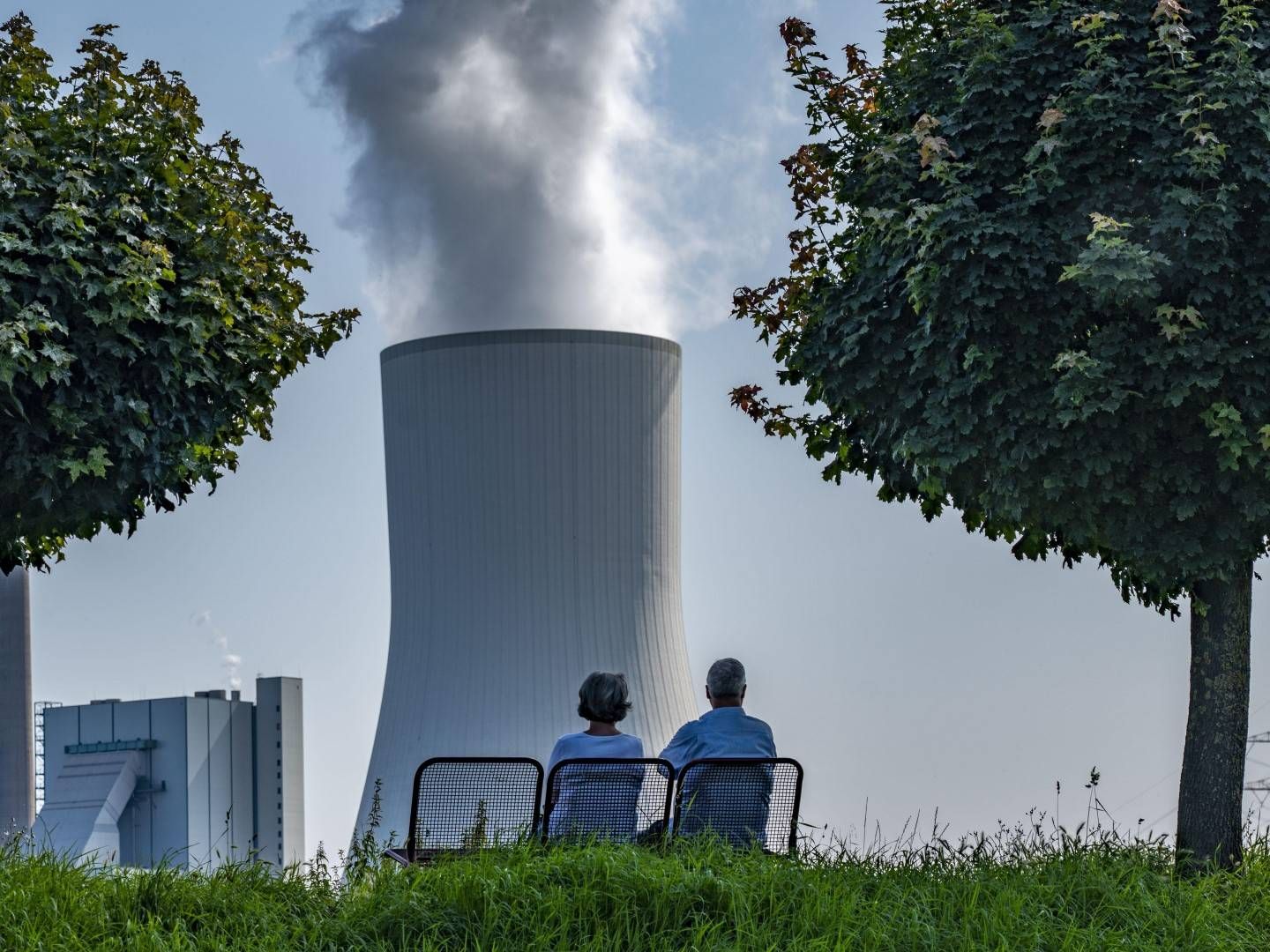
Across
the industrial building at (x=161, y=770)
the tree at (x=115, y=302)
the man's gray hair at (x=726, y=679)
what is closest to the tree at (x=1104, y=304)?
the man's gray hair at (x=726, y=679)

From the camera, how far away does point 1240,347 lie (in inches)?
234

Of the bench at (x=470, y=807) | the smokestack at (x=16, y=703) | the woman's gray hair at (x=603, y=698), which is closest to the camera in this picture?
the bench at (x=470, y=807)

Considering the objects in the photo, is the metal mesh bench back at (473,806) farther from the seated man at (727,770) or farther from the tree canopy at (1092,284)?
the tree canopy at (1092,284)

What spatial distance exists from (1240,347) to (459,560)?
8.16m

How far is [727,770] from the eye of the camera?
17.2 ft

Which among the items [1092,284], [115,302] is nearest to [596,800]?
[1092,284]

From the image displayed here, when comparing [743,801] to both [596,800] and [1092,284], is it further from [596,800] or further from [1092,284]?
[1092,284]

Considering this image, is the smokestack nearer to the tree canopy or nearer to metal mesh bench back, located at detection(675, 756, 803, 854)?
the tree canopy

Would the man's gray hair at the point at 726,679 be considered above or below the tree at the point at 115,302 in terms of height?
below

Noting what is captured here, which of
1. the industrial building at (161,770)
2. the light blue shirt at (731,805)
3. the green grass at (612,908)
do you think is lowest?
the industrial building at (161,770)

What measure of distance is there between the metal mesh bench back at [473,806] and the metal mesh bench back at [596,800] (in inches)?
2.4

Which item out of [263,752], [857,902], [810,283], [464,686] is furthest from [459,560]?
[263,752]

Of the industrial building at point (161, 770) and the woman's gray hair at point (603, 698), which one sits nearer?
the woman's gray hair at point (603, 698)

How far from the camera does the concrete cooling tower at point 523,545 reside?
12.8 metres
